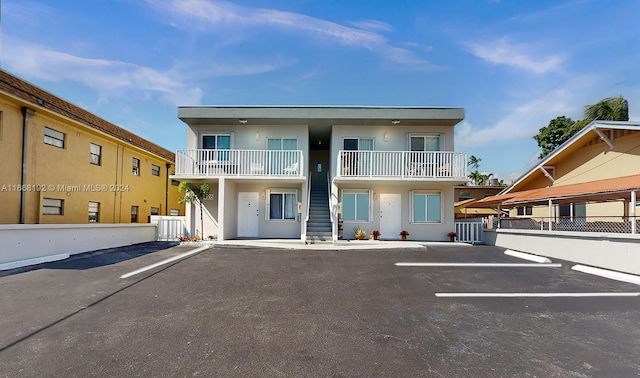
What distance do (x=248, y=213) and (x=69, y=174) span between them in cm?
771

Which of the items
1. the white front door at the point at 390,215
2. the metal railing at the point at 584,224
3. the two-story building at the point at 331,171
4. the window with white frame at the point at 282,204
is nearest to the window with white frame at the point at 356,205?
the two-story building at the point at 331,171

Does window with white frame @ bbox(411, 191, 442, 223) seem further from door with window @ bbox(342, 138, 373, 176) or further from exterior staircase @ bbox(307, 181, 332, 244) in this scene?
exterior staircase @ bbox(307, 181, 332, 244)

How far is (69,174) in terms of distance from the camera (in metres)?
12.0

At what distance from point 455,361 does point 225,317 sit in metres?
3.11

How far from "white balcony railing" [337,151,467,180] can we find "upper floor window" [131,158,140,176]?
12.2m

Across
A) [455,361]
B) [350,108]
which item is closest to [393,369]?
[455,361]

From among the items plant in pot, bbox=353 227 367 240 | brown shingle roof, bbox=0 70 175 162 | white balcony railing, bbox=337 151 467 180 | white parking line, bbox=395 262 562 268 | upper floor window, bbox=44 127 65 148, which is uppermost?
brown shingle roof, bbox=0 70 175 162

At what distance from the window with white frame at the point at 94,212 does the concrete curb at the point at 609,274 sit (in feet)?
61.8

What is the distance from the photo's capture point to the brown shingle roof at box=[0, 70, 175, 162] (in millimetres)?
9583

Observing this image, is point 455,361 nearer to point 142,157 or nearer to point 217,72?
point 217,72

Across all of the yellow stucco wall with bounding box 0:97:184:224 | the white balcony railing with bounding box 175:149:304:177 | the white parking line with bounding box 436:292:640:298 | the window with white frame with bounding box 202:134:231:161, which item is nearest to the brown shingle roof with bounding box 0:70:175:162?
the yellow stucco wall with bounding box 0:97:184:224

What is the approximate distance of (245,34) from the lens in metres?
11.4

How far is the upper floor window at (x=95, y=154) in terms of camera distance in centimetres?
1319

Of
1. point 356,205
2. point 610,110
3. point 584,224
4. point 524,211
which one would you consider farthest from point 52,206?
point 610,110
